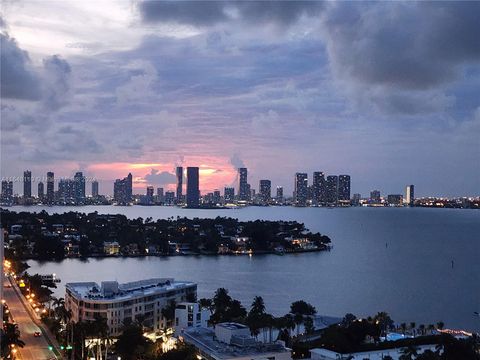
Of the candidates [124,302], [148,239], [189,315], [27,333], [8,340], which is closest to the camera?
[8,340]

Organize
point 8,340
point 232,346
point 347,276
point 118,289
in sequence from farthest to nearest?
point 347,276, point 118,289, point 232,346, point 8,340

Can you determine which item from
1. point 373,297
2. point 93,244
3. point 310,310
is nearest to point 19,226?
point 93,244

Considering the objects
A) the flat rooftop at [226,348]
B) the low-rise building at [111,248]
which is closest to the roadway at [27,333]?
the flat rooftop at [226,348]

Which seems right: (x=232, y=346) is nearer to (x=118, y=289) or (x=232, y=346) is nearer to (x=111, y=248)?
(x=118, y=289)

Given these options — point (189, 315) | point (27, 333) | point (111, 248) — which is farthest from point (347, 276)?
point (27, 333)

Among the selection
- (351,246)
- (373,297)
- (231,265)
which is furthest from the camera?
(351,246)

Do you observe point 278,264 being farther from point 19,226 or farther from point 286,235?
point 19,226

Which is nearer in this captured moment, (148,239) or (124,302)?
(124,302)
